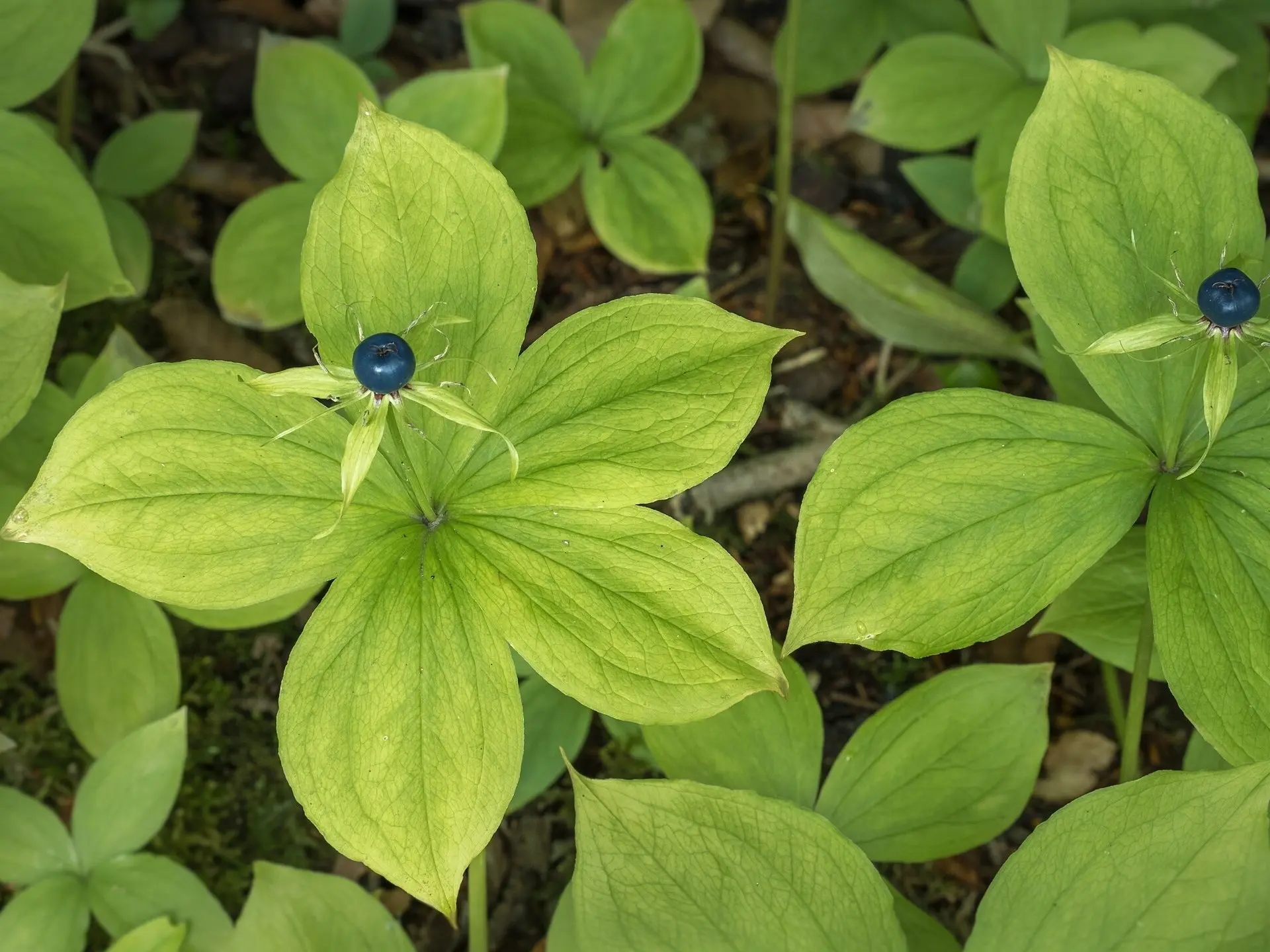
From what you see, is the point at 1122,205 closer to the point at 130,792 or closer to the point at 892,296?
the point at 892,296

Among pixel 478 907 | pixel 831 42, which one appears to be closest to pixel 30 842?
pixel 478 907

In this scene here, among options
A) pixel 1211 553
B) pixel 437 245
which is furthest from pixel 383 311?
pixel 1211 553

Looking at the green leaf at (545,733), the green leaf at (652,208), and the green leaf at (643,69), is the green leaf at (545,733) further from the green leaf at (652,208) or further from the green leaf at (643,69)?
the green leaf at (643,69)

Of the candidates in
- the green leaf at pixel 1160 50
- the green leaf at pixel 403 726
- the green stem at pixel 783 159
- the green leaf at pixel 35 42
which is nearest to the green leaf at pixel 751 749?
the green leaf at pixel 403 726

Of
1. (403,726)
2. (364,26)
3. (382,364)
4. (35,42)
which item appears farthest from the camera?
(364,26)

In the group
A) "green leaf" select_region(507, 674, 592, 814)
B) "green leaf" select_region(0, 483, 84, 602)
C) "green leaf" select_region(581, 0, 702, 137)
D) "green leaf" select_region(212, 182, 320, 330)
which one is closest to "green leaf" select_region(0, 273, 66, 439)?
"green leaf" select_region(0, 483, 84, 602)

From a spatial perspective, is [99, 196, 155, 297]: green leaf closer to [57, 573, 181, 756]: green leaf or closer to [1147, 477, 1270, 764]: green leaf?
[57, 573, 181, 756]: green leaf

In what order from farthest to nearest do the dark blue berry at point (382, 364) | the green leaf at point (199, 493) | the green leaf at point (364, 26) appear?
1. the green leaf at point (364, 26)
2. the green leaf at point (199, 493)
3. the dark blue berry at point (382, 364)
